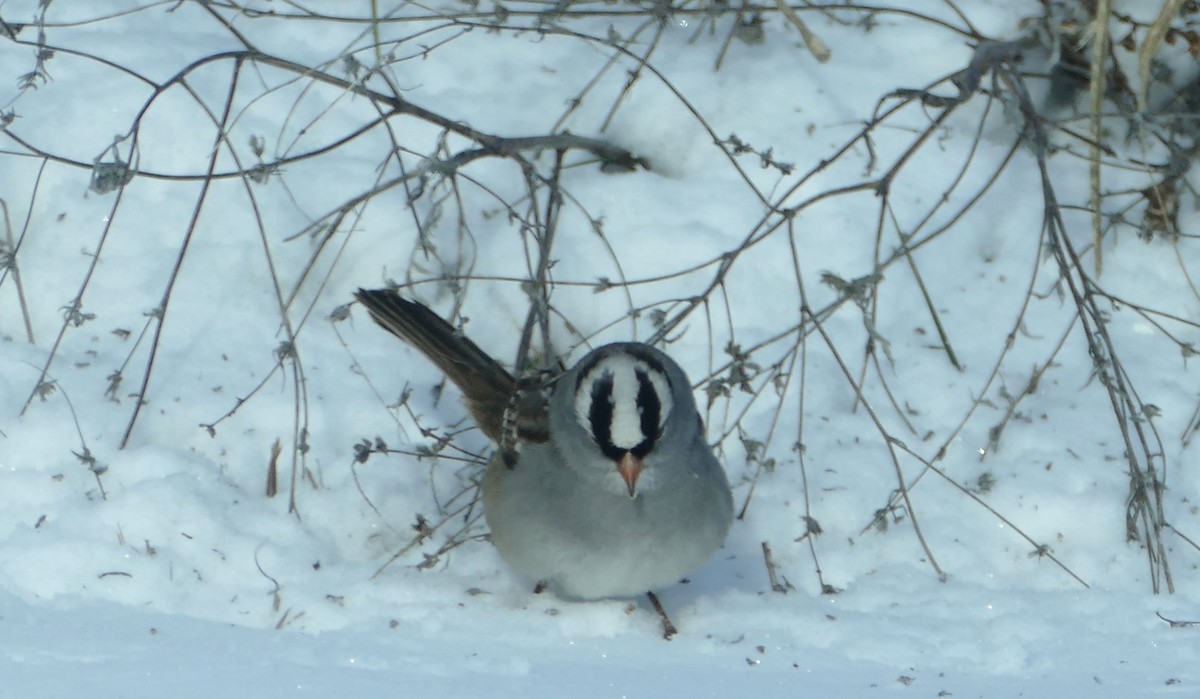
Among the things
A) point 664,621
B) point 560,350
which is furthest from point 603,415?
point 560,350

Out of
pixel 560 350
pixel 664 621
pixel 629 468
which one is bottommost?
pixel 664 621

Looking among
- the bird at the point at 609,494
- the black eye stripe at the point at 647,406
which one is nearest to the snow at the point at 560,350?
the bird at the point at 609,494

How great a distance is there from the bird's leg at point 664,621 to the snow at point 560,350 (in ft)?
0.10

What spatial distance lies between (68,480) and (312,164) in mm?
1609

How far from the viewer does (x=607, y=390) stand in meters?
3.21

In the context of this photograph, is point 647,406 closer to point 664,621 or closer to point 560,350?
point 664,621

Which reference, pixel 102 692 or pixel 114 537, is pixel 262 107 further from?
pixel 102 692

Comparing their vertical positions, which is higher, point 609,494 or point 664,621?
point 609,494

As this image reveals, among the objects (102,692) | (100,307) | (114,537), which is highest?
(100,307)

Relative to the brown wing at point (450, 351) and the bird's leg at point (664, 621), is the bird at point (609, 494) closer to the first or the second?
the bird's leg at point (664, 621)

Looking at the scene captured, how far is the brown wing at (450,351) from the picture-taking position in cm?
402

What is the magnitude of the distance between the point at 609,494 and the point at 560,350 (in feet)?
4.07

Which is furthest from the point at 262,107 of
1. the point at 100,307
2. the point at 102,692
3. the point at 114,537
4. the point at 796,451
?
the point at 102,692

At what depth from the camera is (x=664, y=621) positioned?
3590 mm
